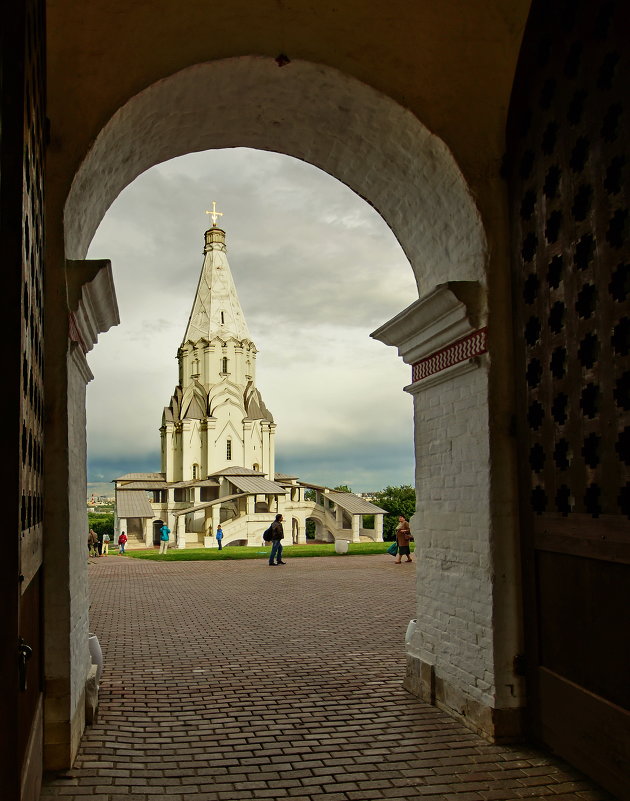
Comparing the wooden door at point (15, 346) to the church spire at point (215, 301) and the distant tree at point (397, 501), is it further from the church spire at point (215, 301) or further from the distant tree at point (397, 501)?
the distant tree at point (397, 501)

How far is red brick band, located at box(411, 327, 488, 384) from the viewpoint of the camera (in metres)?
6.36

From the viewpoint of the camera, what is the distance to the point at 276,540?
21.6 m

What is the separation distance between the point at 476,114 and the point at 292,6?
5.93 ft

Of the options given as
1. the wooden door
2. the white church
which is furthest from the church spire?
the wooden door

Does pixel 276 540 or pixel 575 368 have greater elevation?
pixel 575 368

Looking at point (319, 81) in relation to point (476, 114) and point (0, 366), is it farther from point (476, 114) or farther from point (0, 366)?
point (0, 366)

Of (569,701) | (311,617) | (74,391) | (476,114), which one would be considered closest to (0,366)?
(74,391)

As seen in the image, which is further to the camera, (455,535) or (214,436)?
(214,436)

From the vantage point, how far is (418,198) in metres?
7.25

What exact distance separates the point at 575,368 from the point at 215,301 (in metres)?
61.8

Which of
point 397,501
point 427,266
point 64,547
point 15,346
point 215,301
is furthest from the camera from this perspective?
point 397,501

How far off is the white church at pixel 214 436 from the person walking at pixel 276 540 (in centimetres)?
3581

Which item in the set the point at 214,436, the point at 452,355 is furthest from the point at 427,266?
the point at 214,436

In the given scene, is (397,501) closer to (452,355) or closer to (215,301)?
(215,301)
